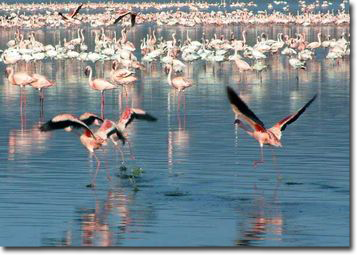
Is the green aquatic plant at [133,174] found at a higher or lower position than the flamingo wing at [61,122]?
lower

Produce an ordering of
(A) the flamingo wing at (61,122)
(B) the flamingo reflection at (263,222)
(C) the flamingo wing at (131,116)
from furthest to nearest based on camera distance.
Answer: (C) the flamingo wing at (131,116), (A) the flamingo wing at (61,122), (B) the flamingo reflection at (263,222)

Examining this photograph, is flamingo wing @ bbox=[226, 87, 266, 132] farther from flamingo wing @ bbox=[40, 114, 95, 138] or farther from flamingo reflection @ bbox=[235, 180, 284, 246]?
flamingo wing @ bbox=[40, 114, 95, 138]

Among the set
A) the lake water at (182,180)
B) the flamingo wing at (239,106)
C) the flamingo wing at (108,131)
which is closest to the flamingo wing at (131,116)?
the flamingo wing at (108,131)

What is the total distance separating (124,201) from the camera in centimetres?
1529

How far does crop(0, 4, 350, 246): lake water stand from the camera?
13258 millimetres

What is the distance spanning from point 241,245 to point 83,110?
1476 centimetres

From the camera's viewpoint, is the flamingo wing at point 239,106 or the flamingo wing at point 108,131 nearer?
the flamingo wing at point 239,106

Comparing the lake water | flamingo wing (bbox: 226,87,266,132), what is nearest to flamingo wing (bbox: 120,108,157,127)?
the lake water

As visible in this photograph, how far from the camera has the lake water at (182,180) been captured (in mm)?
13258

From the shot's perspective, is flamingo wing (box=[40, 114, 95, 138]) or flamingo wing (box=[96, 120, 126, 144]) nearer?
flamingo wing (box=[40, 114, 95, 138])

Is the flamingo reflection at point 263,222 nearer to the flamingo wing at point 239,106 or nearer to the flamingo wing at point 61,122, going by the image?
the flamingo wing at point 239,106

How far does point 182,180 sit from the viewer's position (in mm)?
16906

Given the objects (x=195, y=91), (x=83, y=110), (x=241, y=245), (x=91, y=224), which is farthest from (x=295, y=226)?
Result: (x=195, y=91)

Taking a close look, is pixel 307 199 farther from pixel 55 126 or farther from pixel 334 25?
pixel 334 25
